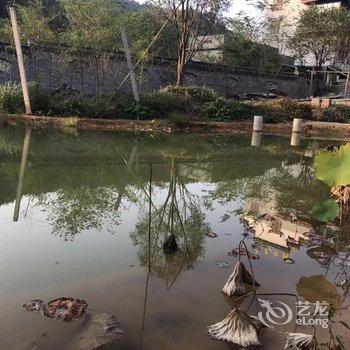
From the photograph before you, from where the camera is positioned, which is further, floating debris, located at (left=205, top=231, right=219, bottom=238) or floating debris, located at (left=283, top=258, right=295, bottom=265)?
floating debris, located at (left=205, top=231, right=219, bottom=238)

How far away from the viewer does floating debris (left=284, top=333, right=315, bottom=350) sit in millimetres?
2883

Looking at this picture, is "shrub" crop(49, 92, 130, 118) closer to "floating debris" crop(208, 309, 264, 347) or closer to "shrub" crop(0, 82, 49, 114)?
"shrub" crop(0, 82, 49, 114)

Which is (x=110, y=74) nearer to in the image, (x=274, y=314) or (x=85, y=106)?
(x=85, y=106)

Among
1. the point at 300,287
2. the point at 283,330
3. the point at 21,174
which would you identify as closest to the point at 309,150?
the point at 21,174

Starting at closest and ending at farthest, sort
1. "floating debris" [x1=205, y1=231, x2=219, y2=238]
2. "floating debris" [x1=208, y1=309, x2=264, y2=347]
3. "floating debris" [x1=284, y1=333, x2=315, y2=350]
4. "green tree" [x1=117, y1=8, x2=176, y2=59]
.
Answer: "floating debris" [x1=284, y1=333, x2=315, y2=350], "floating debris" [x1=208, y1=309, x2=264, y2=347], "floating debris" [x1=205, y1=231, x2=219, y2=238], "green tree" [x1=117, y1=8, x2=176, y2=59]

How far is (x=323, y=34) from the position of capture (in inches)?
1189

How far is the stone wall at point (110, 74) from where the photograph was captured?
814 inches

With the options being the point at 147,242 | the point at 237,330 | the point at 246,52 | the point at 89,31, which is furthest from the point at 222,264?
the point at 246,52

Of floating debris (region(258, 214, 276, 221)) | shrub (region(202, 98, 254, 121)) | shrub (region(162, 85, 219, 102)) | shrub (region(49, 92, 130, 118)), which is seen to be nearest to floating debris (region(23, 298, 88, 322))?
floating debris (region(258, 214, 276, 221))

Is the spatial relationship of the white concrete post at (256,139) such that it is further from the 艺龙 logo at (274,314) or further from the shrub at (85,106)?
the 艺龙 logo at (274,314)

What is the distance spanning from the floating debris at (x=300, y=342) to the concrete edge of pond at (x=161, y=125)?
1338 cm

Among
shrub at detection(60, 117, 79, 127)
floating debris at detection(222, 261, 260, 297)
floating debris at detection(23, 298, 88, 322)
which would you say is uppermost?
floating debris at detection(222, 261, 260, 297)

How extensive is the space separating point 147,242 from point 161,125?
12.4m

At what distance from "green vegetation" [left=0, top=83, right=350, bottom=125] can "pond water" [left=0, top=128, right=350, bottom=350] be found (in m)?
6.56
